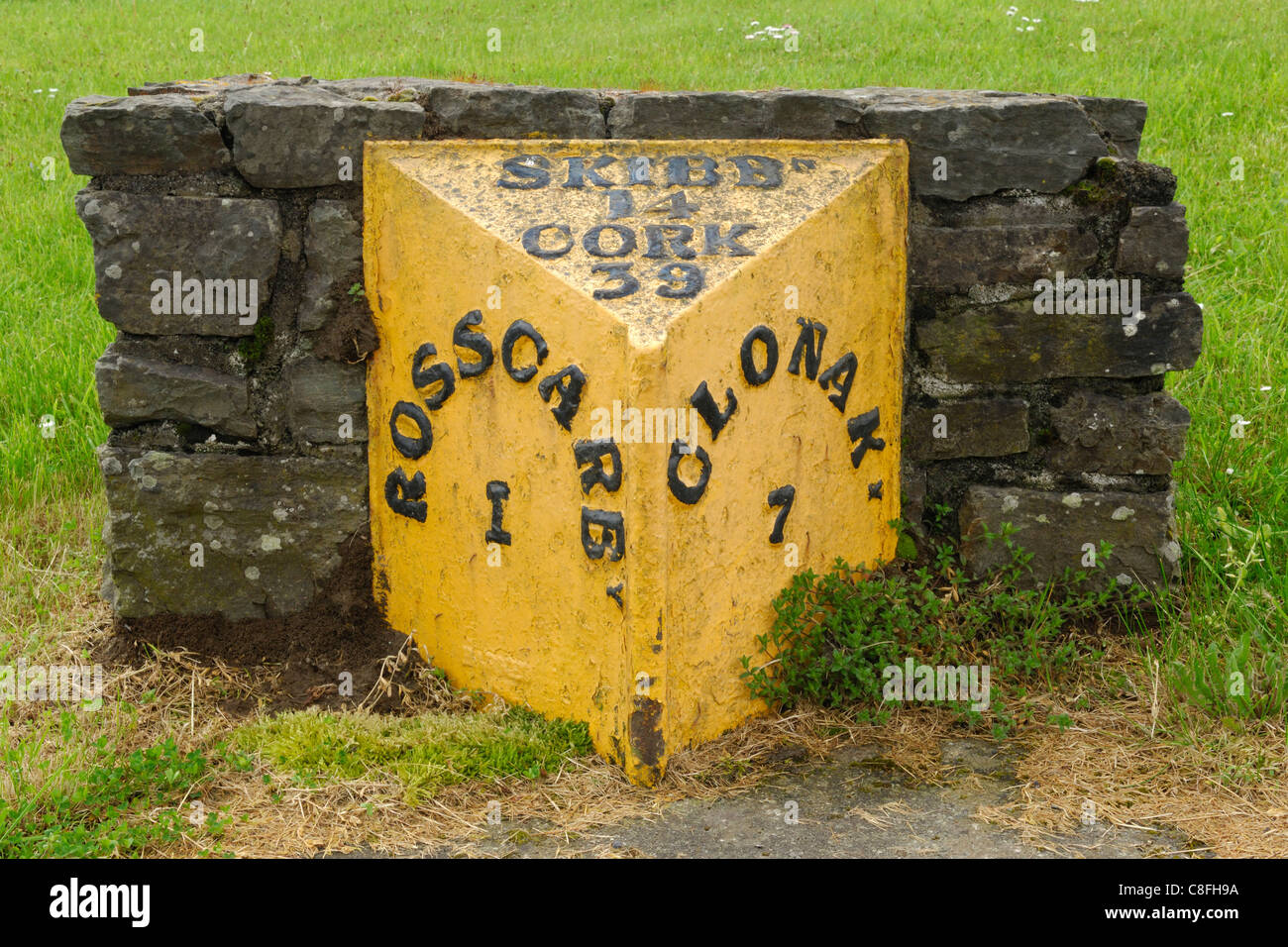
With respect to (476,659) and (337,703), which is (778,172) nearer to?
(476,659)

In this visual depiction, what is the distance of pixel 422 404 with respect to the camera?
3320 mm

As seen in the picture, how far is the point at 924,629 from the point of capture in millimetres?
3324

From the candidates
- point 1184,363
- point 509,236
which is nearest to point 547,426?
point 509,236

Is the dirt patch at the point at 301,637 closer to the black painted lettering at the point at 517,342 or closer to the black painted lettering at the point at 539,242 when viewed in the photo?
the black painted lettering at the point at 517,342

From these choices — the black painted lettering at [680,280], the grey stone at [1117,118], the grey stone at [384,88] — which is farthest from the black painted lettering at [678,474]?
the grey stone at [1117,118]

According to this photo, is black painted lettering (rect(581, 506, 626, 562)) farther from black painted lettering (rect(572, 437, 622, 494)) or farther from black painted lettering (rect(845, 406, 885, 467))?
black painted lettering (rect(845, 406, 885, 467))

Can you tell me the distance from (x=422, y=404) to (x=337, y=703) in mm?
867

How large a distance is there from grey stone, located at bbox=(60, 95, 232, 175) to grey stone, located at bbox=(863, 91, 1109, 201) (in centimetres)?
184

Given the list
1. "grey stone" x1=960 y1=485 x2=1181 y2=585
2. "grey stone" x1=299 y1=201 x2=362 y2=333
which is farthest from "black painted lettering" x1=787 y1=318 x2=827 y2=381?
"grey stone" x1=299 y1=201 x2=362 y2=333

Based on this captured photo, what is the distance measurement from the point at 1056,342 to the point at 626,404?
143cm

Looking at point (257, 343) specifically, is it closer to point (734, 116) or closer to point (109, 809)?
point (109, 809)

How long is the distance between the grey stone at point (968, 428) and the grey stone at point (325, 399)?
1584 mm

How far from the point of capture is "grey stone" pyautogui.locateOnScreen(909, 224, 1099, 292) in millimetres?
3445

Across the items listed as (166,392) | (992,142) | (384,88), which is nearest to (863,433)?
(992,142)
